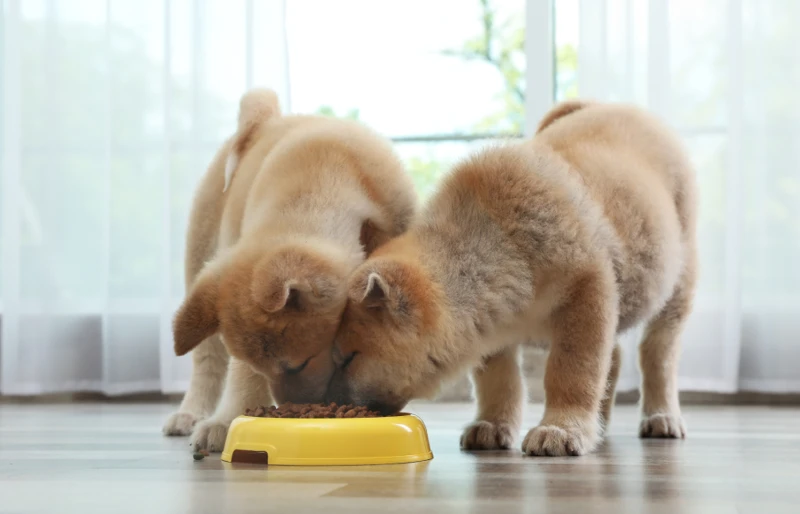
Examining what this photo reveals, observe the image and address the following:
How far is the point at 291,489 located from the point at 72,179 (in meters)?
3.24

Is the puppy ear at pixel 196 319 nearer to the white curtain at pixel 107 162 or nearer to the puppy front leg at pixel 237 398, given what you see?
the puppy front leg at pixel 237 398

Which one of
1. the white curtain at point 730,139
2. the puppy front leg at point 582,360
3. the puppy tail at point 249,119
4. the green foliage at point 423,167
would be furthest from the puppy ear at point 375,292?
the green foliage at point 423,167

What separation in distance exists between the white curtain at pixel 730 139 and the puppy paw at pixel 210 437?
1953 millimetres

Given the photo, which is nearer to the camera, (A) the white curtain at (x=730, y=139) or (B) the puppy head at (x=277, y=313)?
(B) the puppy head at (x=277, y=313)

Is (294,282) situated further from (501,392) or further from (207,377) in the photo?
(207,377)

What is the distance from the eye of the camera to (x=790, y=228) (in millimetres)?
3795

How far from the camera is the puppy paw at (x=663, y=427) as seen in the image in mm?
2617

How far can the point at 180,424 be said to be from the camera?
9.38ft

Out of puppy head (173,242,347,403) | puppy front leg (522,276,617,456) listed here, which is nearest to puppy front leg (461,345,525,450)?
puppy front leg (522,276,617,456)

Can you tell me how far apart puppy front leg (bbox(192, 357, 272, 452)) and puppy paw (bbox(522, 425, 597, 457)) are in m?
0.75

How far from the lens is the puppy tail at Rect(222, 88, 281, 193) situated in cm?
305

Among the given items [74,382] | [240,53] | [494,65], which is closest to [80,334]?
[74,382]

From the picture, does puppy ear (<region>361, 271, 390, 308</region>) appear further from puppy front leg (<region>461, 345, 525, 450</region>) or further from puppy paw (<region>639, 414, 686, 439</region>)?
puppy paw (<region>639, 414, 686, 439</region>)

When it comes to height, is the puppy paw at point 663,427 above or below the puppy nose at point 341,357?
below
